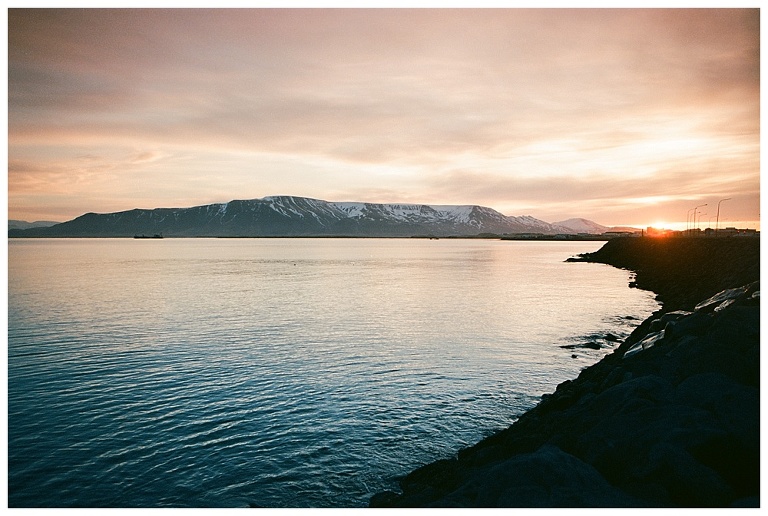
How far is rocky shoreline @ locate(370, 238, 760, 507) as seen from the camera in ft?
24.3

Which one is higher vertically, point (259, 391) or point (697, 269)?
point (697, 269)

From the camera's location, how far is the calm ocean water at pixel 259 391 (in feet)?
35.8

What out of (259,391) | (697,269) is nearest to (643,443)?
(259,391)

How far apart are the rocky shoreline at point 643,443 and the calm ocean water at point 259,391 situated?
6.91ft

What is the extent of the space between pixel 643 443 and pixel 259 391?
11.7m

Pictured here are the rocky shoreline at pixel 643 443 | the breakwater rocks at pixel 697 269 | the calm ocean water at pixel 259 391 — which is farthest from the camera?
the breakwater rocks at pixel 697 269

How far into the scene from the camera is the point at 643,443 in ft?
28.6

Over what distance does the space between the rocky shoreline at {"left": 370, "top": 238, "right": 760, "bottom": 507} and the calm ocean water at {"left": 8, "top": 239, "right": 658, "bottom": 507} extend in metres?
2.10

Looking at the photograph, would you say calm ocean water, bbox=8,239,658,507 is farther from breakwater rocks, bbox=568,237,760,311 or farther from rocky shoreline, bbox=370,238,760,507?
breakwater rocks, bbox=568,237,760,311

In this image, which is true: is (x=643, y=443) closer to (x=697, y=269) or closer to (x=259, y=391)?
(x=259, y=391)

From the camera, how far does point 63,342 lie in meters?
23.3

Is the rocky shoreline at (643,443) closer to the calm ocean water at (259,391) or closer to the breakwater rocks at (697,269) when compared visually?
the calm ocean water at (259,391)

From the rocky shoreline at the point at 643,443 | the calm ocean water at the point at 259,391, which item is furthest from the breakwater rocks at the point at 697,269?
Result: the rocky shoreline at the point at 643,443
